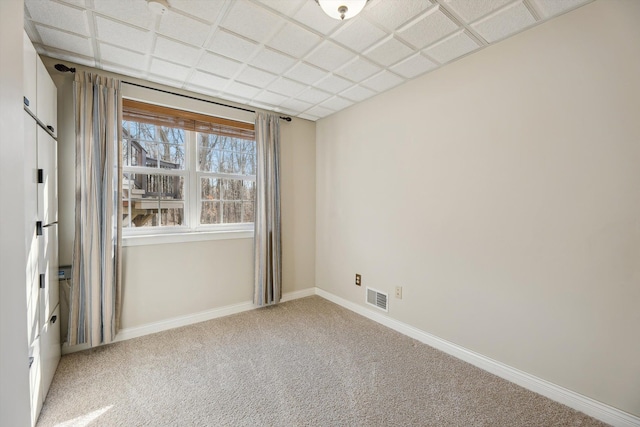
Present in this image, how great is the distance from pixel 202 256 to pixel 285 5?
8.00ft

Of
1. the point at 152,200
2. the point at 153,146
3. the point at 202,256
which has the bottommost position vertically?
the point at 202,256

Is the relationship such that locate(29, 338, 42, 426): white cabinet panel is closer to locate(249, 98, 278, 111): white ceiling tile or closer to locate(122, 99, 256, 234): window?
locate(122, 99, 256, 234): window

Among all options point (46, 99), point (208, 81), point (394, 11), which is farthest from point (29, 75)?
point (394, 11)

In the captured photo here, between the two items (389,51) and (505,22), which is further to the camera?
(389,51)

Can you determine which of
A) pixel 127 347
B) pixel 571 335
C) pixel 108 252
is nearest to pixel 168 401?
pixel 127 347

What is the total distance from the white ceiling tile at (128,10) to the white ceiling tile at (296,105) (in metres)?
1.53

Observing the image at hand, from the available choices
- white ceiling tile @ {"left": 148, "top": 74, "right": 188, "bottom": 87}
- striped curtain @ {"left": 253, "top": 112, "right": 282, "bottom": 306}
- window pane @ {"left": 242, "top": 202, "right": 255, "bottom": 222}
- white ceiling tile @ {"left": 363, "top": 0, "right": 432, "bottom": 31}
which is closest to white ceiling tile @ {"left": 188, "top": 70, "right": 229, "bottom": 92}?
white ceiling tile @ {"left": 148, "top": 74, "right": 188, "bottom": 87}

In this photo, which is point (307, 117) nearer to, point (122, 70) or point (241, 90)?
point (241, 90)

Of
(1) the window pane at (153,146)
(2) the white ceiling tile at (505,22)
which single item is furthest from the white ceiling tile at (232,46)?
(2) the white ceiling tile at (505,22)

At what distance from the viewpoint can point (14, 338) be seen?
76cm

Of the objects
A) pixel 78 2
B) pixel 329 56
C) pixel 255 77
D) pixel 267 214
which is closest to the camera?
pixel 78 2

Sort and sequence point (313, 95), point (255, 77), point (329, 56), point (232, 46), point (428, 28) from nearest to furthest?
point (428, 28)
point (232, 46)
point (329, 56)
point (255, 77)
point (313, 95)

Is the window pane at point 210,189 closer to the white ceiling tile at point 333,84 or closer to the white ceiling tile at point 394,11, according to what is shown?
the white ceiling tile at point 333,84

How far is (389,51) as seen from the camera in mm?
2143
